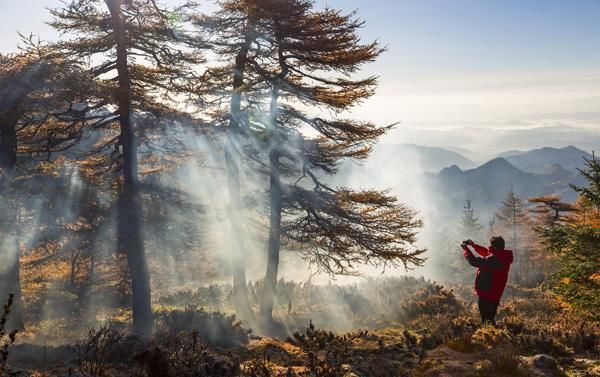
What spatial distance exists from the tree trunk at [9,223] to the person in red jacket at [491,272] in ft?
37.3

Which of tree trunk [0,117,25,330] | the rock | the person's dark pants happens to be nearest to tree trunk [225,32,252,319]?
tree trunk [0,117,25,330]

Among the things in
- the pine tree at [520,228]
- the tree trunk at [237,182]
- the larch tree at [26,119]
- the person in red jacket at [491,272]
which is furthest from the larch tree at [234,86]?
the pine tree at [520,228]

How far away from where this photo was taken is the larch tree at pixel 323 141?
43.2 feet

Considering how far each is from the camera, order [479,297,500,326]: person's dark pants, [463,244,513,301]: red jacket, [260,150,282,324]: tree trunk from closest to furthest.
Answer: [463,244,513,301]: red jacket
[479,297,500,326]: person's dark pants
[260,150,282,324]: tree trunk

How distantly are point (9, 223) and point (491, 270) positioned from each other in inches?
486

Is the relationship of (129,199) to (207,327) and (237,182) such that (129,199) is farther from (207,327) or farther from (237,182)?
(207,327)

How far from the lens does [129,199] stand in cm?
1214

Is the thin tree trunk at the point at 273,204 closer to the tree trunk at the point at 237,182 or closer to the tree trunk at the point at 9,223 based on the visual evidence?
the tree trunk at the point at 237,182

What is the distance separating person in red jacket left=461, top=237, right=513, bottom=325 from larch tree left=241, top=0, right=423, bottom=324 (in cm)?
387

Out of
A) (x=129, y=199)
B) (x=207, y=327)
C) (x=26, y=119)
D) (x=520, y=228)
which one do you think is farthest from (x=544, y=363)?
(x=520, y=228)

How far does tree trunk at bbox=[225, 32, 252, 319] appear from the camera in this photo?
14.2m

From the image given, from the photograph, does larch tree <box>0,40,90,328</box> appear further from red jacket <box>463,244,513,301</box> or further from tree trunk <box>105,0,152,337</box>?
red jacket <box>463,244,513,301</box>

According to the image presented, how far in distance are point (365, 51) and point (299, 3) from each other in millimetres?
2551

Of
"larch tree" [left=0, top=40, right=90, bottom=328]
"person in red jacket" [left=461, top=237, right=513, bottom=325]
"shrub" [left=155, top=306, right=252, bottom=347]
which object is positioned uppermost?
"larch tree" [left=0, top=40, right=90, bottom=328]
